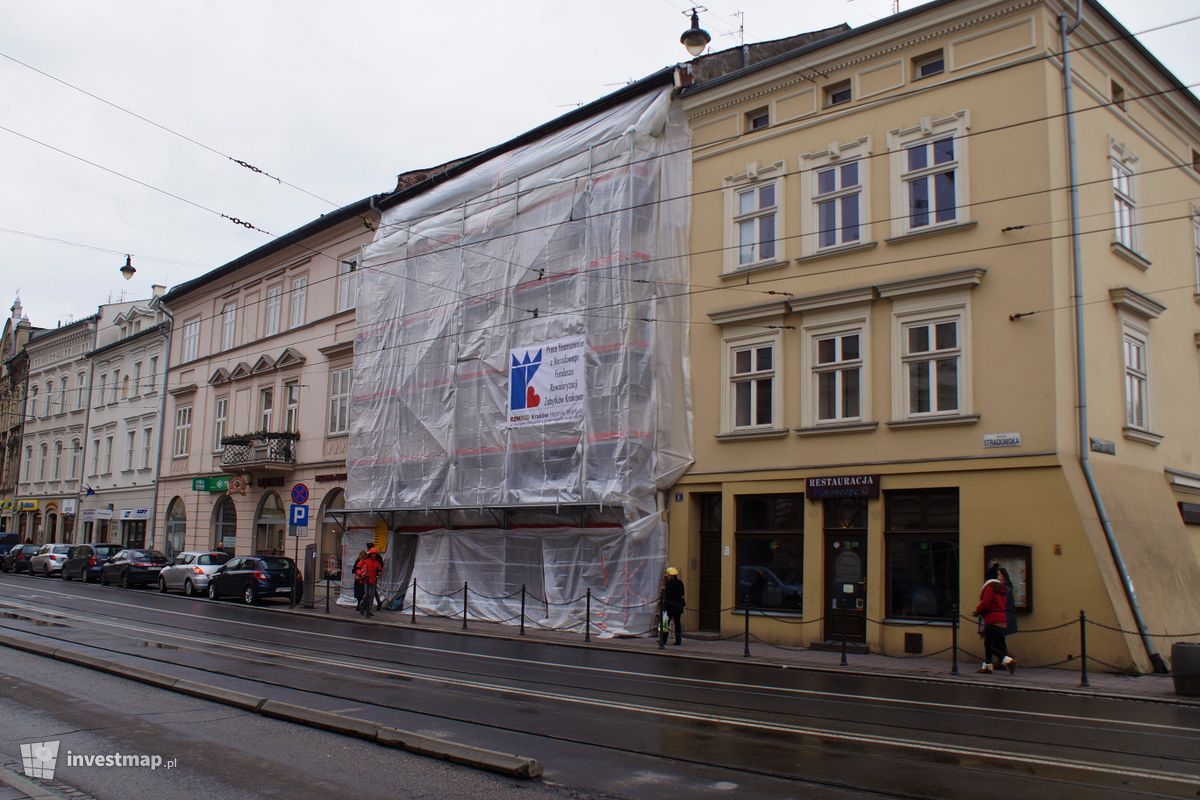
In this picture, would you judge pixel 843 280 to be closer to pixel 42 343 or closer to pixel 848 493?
pixel 848 493

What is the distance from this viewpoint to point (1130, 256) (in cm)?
1934

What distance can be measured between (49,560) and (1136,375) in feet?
139

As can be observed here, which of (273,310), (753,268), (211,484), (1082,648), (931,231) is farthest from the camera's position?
(211,484)

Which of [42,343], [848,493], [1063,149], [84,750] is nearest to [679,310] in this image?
[848,493]

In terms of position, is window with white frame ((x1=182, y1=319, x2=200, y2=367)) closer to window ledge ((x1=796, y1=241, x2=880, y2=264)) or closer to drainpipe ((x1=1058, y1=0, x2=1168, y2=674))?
window ledge ((x1=796, y1=241, x2=880, y2=264))

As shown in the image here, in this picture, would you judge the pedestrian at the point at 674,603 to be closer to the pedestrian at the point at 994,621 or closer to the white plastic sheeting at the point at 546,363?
the white plastic sheeting at the point at 546,363

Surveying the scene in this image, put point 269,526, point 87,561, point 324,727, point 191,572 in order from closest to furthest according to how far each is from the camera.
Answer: point 324,727, point 191,572, point 269,526, point 87,561

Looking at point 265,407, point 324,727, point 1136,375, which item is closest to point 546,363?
point 1136,375

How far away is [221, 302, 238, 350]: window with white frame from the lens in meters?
41.3

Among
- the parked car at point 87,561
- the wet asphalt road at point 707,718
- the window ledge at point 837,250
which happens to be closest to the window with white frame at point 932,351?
the window ledge at point 837,250

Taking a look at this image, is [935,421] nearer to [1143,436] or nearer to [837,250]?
[837,250]

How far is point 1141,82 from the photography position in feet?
66.8

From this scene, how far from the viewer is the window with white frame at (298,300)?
3634 centimetres

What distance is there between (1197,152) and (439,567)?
21339 mm
